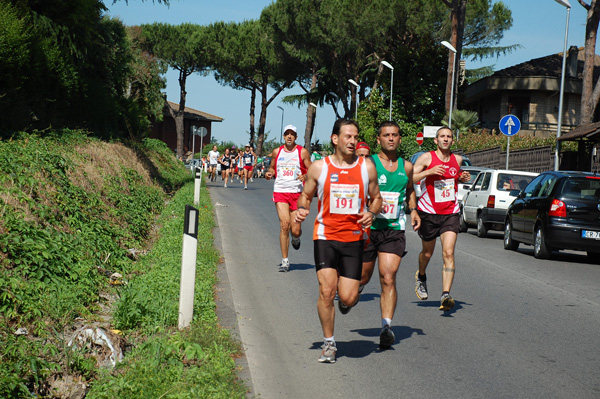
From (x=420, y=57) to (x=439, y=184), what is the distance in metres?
42.5

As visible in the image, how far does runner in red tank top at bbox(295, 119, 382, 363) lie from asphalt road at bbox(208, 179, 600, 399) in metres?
0.54

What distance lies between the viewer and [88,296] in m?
7.76

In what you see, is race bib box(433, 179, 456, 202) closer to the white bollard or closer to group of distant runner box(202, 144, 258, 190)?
the white bollard

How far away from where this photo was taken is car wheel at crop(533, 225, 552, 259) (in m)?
14.6

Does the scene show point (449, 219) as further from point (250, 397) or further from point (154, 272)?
point (250, 397)

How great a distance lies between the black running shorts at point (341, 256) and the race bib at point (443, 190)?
294 centimetres

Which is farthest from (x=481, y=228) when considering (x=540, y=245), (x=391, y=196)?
(x=391, y=196)

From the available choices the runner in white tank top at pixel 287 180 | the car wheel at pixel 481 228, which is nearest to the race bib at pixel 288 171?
the runner in white tank top at pixel 287 180

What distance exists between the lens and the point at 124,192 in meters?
16.6

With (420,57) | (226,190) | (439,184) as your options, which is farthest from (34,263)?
(420,57)

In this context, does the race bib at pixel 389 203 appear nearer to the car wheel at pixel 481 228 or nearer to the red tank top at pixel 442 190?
the red tank top at pixel 442 190

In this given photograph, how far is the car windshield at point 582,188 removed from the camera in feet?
47.4

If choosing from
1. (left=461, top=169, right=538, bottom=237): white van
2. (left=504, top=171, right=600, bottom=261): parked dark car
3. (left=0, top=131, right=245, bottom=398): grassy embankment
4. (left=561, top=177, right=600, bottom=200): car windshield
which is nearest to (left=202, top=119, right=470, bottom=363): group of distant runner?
(left=0, top=131, right=245, bottom=398): grassy embankment

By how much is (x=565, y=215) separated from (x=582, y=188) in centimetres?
64
